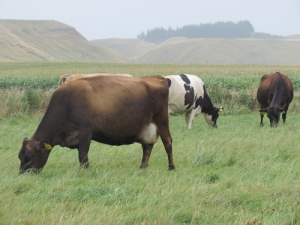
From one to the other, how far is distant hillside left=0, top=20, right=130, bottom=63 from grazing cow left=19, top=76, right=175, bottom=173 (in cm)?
10432

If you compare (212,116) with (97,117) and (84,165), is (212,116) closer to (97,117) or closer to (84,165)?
(97,117)

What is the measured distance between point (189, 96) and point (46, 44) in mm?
145784

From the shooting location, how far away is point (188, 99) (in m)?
15.8

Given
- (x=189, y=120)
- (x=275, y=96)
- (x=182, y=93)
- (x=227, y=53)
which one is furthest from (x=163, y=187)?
(x=227, y=53)

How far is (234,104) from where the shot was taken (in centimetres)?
2125

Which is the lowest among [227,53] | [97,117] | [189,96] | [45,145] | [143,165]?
[227,53]

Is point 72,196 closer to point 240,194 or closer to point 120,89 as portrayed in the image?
point 240,194

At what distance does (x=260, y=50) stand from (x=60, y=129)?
591 ft

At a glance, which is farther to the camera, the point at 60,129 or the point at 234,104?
the point at 234,104

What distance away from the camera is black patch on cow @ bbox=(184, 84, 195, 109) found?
15.7 m

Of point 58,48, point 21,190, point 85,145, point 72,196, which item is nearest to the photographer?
point 72,196

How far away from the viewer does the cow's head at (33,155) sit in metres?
8.35

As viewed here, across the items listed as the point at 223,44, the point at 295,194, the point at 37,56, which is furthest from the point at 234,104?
the point at 223,44

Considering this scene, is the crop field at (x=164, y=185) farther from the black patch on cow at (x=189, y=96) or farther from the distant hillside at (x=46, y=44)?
the distant hillside at (x=46, y=44)
